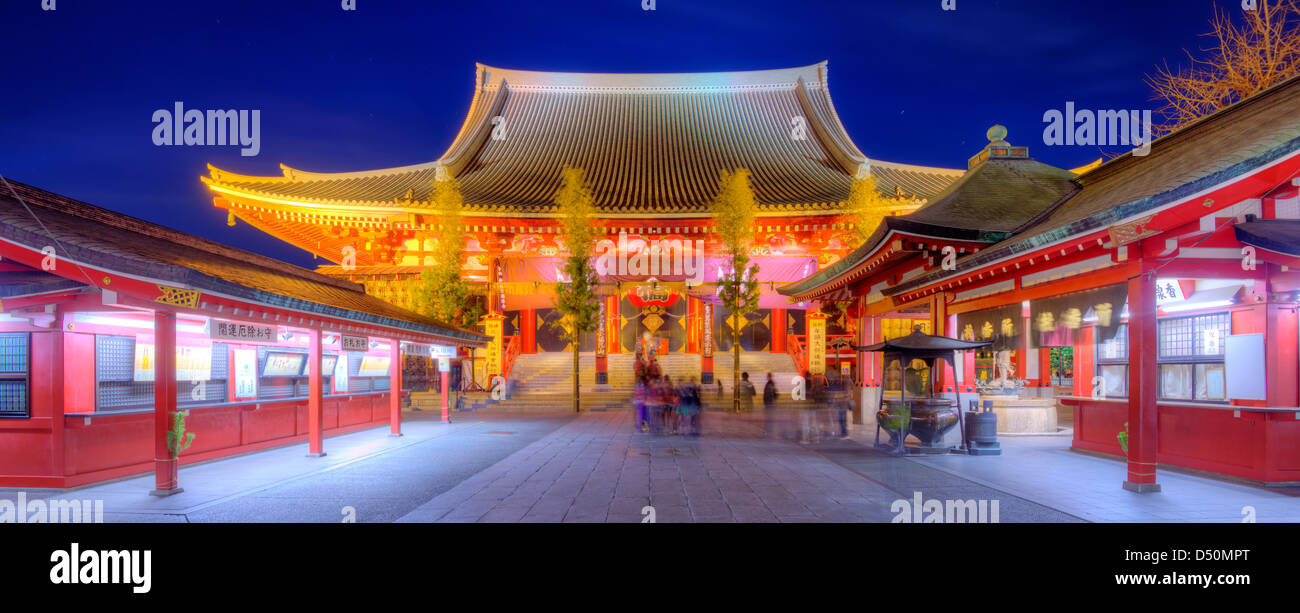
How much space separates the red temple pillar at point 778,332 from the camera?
27.7 metres

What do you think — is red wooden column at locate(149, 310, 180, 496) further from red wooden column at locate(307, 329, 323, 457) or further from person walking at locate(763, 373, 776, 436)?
person walking at locate(763, 373, 776, 436)

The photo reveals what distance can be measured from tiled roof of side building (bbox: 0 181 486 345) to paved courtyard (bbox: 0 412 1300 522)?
104 inches

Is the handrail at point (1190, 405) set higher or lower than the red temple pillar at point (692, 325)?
lower

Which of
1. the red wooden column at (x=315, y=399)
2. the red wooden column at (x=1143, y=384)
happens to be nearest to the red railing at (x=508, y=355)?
the red wooden column at (x=315, y=399)

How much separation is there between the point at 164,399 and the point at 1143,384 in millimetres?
12619

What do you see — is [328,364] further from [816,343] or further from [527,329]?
[816,343]

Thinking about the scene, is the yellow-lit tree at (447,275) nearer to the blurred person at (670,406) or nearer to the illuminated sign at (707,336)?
the illuminated sign at (707,336)

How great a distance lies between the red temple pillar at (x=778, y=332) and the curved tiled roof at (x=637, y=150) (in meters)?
4.94

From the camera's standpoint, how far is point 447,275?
905 inches

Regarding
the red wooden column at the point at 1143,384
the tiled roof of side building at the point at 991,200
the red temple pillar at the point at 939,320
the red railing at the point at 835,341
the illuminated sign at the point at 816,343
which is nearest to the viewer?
the red wooden column at the point at 1143,384

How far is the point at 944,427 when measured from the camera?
39.4ft

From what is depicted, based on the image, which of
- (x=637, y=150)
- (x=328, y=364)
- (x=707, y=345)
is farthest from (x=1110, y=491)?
(x=637, y=150)
